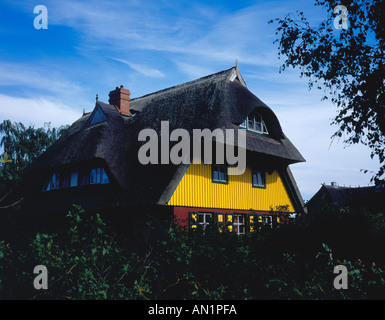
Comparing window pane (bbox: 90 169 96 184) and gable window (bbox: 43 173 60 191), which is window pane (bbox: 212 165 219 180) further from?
gable window (bbox: 43 173 60 191)

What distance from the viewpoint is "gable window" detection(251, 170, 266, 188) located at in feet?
71.1

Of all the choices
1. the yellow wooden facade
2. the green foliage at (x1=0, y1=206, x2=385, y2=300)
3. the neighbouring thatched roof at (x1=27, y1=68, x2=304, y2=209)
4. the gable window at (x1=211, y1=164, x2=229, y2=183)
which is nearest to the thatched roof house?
the neighbouring thatched roof at (x1=27, y1=68, x2=304, y2=209)

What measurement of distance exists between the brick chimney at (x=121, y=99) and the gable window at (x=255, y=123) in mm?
7866

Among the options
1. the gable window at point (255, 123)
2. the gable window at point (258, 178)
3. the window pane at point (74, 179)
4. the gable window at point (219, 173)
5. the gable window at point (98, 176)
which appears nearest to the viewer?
the gable window at point (219, 173)

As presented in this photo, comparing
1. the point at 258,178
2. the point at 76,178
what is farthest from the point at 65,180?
the point at 258,178

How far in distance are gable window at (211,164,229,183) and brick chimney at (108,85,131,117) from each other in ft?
26.7

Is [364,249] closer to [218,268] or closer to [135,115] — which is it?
[218,268]

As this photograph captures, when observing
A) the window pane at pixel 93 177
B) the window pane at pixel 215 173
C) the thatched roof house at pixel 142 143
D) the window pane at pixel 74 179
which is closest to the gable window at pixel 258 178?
the thatched roof house at pixel 142 143

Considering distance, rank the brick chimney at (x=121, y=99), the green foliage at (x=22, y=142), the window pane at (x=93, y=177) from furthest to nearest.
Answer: the green foliage at (x=22, y=142) → the brick chimney at (x=121, y=99) → the window pane at (x=93, y=177)

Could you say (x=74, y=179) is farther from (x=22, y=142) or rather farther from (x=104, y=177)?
(x=22, y=142)

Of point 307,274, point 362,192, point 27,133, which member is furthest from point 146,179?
point 362,192

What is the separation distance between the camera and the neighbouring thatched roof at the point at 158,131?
60.2ft

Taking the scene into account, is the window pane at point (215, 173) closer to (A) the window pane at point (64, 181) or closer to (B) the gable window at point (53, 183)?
(A) the window pane at point (64, 181)
